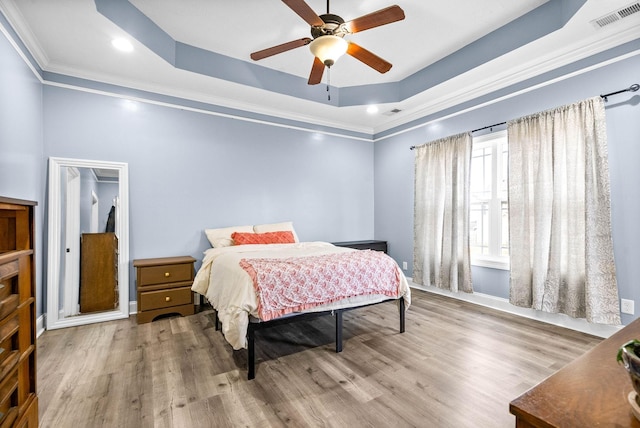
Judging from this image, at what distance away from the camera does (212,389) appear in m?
2.02

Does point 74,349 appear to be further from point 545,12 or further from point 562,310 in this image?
point 545,12

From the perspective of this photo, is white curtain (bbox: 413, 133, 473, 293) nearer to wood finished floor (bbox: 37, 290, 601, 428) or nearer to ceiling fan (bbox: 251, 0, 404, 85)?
wood finished floor (bbox: 37, 290, 601, 428)

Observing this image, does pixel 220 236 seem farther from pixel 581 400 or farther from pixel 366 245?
pixel 581 400

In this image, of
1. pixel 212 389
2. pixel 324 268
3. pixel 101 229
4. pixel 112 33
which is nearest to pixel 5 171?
pixel 101 229

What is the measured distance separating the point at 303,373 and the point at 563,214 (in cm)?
292

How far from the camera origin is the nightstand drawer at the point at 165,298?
10.6 ft

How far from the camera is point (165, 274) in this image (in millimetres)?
3330

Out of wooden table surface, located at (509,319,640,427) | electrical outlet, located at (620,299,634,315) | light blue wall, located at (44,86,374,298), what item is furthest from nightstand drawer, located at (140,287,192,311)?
electrical outlet, located at (620,299,634,315)

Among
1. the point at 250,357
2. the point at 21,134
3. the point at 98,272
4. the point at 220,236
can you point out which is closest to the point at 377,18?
the point at 250,357

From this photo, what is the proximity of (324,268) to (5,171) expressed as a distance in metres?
2.66

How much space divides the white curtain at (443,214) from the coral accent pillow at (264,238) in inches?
77.5

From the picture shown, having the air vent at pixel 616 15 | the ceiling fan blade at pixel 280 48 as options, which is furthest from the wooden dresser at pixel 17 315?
the air vent at pixel 616 15

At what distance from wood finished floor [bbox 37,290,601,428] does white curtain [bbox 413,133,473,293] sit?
0.88 metres

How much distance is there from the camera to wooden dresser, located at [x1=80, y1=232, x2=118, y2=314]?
327cm
